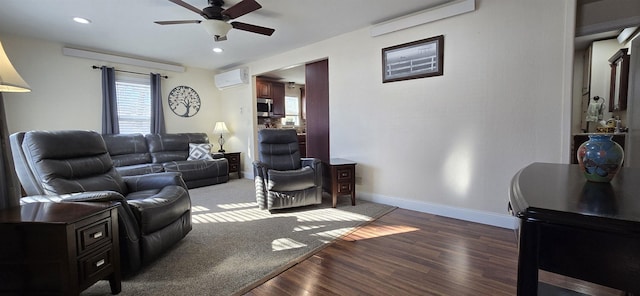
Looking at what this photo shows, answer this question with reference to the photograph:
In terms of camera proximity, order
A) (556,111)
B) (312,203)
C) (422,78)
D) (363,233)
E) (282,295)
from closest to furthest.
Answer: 1. (282,295)
2. (556,111)
3. (363,233)
4. (422,78)
5. (312,203)

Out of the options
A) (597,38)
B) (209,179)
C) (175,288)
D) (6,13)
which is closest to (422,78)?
(175,288)

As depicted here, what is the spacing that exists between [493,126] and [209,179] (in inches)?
172

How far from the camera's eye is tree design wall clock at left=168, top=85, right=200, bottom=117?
17.4 ft

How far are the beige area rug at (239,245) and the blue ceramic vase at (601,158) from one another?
1750 millimetres

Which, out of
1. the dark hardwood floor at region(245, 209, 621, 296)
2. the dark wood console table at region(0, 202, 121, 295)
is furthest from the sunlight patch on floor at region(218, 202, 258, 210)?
the dark wood console table at region(0, 202, 121, 295)

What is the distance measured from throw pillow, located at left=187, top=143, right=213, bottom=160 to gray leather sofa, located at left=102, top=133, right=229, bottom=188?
0.11 meters

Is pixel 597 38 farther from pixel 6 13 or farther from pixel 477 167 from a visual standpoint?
pixel 6 13

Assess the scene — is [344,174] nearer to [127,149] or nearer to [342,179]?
[342,179]

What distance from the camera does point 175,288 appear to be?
1664 mm

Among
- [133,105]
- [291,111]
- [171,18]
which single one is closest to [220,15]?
[171,18]

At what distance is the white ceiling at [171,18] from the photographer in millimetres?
2746

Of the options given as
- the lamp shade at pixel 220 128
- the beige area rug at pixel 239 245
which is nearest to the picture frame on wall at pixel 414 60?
the beige area rug at pixel 239 245

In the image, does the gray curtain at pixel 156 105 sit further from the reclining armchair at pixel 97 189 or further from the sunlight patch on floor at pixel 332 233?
the sunlight patch on floor at pixel 332 233

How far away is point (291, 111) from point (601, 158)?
651 centimetres
